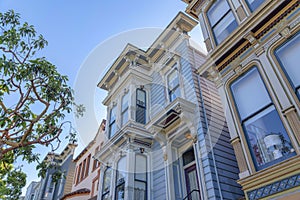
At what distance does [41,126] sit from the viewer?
9.44 metres

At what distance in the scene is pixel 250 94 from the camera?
5531 millimetres

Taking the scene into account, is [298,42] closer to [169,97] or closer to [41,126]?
[169,97]

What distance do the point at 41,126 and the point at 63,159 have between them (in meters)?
21.0

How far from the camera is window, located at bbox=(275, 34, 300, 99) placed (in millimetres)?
4613

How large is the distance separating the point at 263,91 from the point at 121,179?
19.6 ft

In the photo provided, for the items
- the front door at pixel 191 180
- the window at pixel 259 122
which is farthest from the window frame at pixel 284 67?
the front door at pixel 191 180

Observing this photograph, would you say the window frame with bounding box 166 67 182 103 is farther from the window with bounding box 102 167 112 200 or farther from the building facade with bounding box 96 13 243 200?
the window with bounding box 102 167 112 200

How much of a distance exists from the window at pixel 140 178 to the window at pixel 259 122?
176 inches

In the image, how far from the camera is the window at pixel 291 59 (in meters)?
4.61

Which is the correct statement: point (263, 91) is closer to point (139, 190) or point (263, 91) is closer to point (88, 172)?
point (139, 190)

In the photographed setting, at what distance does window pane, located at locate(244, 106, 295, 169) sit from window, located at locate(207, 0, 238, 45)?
282cm

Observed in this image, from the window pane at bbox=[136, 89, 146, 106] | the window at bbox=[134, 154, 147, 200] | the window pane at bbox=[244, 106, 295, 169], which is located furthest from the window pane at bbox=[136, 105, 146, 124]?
the window pane at bbox=[244, 106, 295, 169]

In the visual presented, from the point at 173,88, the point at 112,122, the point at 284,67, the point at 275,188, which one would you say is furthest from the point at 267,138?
the point at 112,122

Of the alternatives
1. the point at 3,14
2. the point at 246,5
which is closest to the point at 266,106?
the point at 246,5
